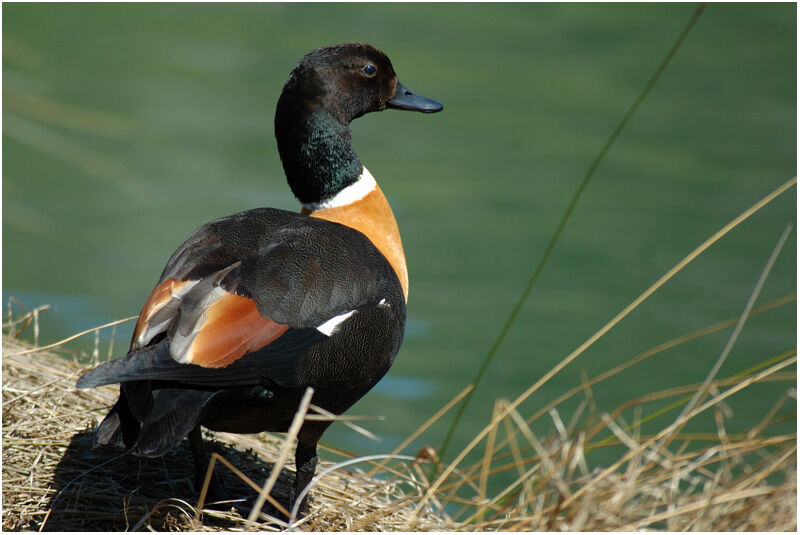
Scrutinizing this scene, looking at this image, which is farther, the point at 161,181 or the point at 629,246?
the point at 161,181

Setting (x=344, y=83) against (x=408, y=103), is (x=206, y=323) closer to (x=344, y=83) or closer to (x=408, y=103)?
(x=344, y=83)

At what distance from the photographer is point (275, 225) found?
309 cm

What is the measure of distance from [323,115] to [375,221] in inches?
16.9

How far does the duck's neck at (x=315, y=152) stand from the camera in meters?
3.59

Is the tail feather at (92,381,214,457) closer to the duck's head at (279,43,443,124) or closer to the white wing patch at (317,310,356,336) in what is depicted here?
the white wing patch at (317,310,356,336)

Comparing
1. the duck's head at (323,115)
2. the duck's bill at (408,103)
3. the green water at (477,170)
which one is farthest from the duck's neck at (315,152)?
the green water at (477,170)

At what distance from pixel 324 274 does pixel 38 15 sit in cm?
1003

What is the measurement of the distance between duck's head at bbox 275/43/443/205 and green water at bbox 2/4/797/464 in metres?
1.99

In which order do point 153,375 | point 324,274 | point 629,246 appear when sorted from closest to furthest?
point 153,375 → point 324,274 → point 629,246

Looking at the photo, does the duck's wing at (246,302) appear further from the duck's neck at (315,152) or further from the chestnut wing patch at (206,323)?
the duck's neck at (315,152)

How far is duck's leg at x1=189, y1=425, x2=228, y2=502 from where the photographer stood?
10.0 feet

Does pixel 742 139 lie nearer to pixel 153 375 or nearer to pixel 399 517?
pixel 399 517

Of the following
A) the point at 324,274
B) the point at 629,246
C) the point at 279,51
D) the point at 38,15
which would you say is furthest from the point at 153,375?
the point at 38,15

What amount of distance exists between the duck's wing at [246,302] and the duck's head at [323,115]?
1.87ft
